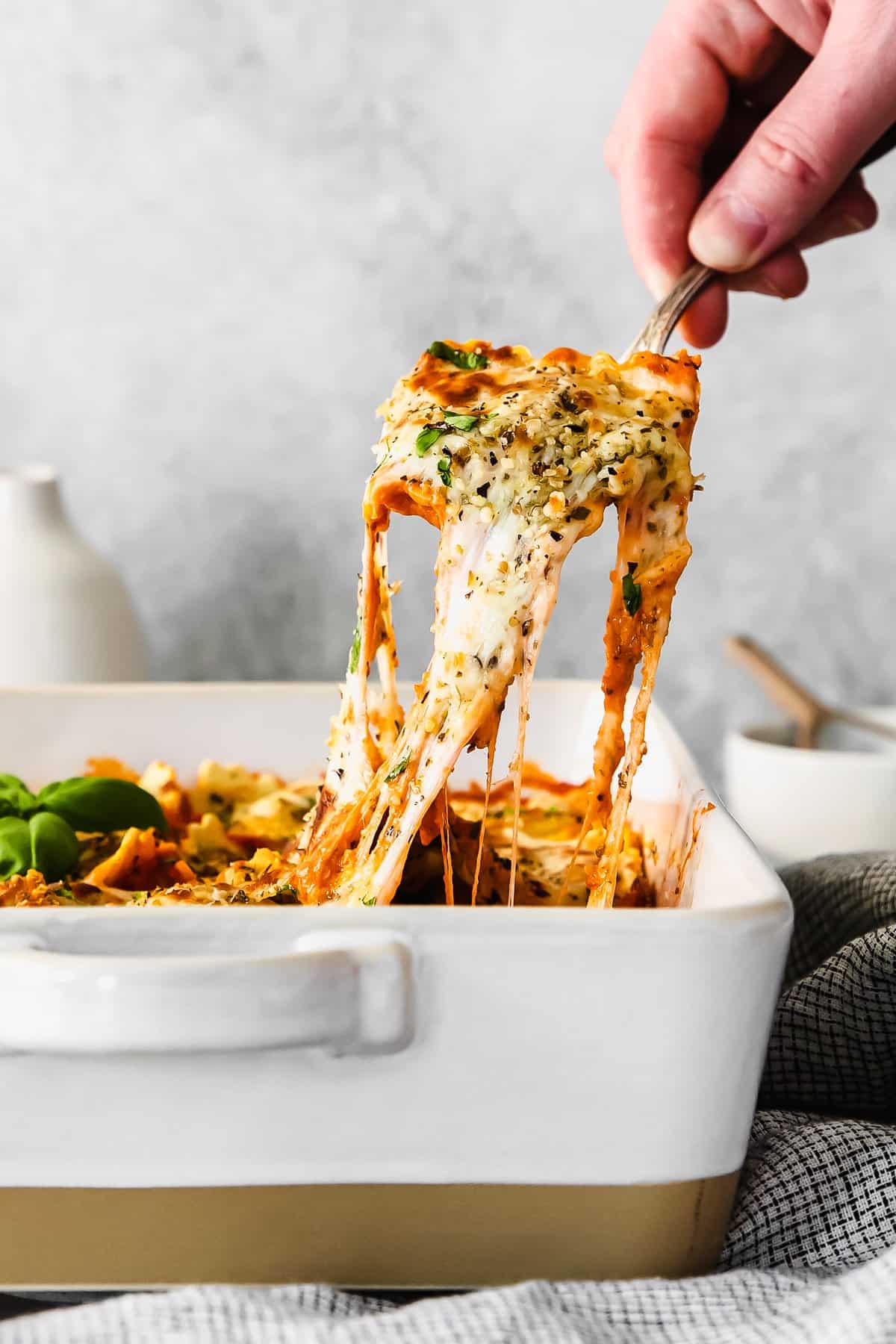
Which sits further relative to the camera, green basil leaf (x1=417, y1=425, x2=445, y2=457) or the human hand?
the human hand

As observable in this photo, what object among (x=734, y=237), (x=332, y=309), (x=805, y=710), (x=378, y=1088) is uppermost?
(x=734, y=237)

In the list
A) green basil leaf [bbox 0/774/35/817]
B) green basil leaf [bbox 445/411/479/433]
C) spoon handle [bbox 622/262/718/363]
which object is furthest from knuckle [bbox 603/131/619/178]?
green basil leaf [bbox 0/774/35/817]

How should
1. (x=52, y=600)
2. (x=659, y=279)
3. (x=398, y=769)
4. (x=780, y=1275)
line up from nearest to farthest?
(x=780, y=1275), (x=398, y=769), (x=659, y=279), (x=52, y=600)

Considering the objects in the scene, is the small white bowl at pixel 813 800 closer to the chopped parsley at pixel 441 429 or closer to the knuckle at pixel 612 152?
the knuckle at pixel 612 152

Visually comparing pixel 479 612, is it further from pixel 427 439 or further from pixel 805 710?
pixel 805 710

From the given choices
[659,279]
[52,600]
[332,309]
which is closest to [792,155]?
[659,279]

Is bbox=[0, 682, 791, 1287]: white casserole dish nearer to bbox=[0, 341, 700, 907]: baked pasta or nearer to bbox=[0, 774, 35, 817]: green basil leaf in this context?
bbox=[0, 341, 700, 907]: baked pasta

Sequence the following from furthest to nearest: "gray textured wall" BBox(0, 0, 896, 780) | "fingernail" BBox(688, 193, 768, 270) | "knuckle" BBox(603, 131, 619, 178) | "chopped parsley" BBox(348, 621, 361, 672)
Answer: "gray textured wall" BBox(0, 0, 896, 780), "knuckle" BBox(603, 131, 619, 178), "fingernail" BBox(688, 193, 768, 270), "chopped parsley" BBox(348, 621, 361, 672)
